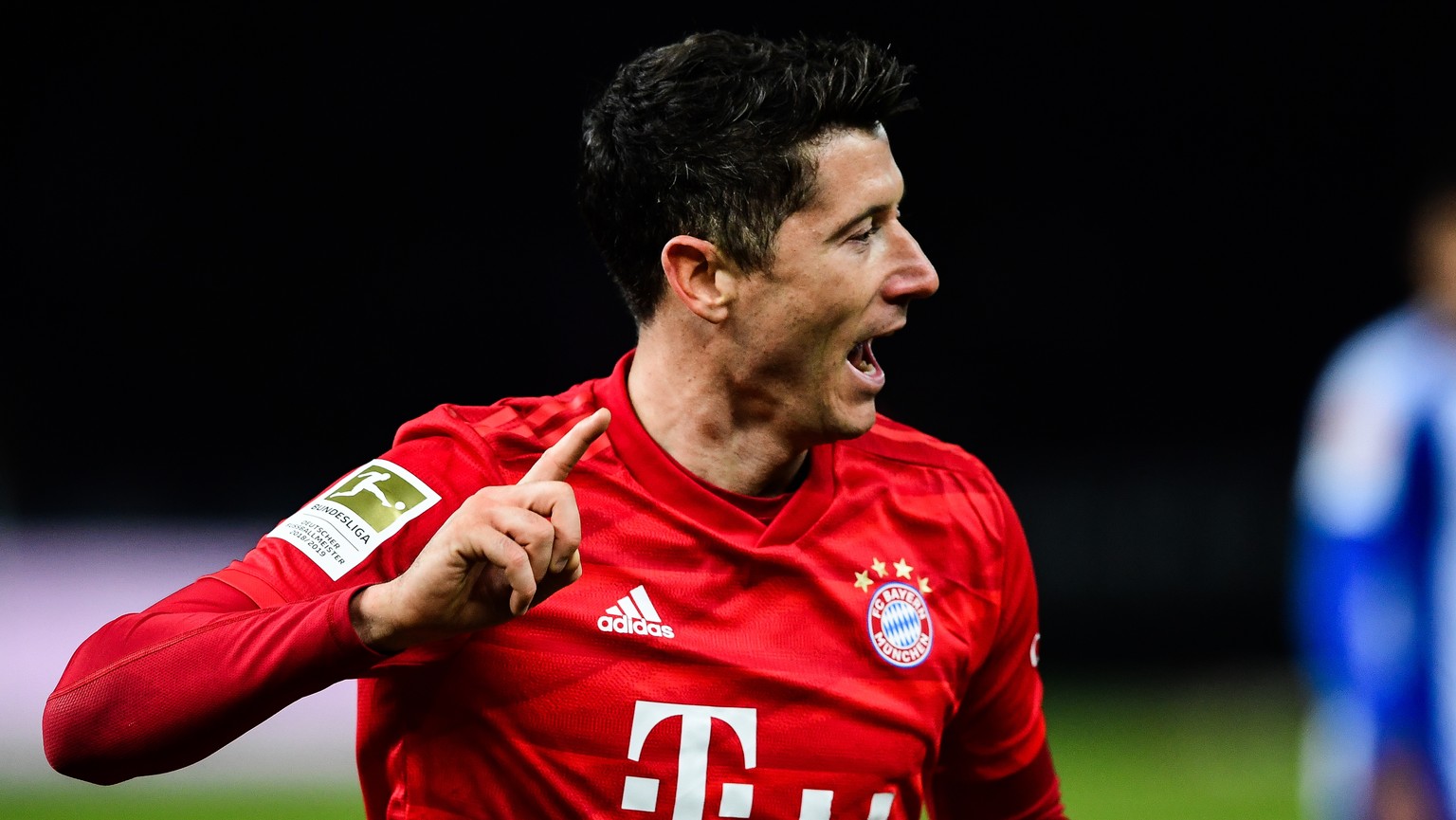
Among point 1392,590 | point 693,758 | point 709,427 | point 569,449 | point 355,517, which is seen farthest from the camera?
point 1392,590

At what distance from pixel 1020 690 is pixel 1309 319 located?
12084 millimetres

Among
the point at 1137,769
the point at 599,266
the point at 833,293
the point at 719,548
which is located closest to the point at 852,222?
the point at 833,293

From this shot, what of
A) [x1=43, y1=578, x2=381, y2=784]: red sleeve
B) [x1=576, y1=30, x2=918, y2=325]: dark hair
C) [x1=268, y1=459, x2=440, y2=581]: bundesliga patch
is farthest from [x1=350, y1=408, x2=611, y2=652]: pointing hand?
[x1=576, y1=30, x2=918, y2=325]: dark hair

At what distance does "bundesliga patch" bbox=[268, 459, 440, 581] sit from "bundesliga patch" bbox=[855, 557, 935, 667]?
767 millimetres

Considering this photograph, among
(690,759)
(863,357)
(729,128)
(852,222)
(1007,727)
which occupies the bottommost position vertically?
(690,759)

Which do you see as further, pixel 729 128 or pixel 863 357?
pixel 863 357

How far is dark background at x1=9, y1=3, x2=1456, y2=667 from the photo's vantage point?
11586 millimetres

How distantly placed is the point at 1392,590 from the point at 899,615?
1785mm

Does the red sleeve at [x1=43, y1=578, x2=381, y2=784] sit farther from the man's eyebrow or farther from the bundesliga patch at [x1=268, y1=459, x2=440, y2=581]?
the man's eyebrow

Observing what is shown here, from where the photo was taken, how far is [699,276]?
9.19 feet

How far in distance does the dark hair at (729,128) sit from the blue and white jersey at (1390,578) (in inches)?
71.6

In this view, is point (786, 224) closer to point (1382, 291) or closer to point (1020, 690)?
point (1020, 690)

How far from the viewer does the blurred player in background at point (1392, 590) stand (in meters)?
3.92

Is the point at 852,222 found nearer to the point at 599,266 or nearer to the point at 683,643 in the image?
the point at 683,643
